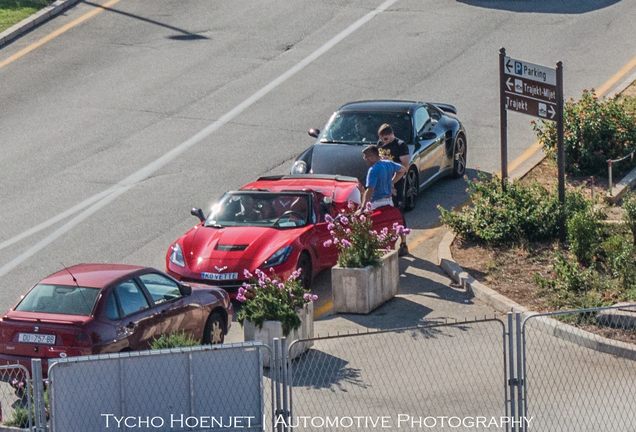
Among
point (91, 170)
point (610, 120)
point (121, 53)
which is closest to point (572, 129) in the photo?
point (610, 120)

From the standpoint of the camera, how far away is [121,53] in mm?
25266

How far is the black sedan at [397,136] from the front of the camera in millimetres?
16938

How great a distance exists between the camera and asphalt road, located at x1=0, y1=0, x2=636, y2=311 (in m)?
17.1

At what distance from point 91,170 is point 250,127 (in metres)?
3.57

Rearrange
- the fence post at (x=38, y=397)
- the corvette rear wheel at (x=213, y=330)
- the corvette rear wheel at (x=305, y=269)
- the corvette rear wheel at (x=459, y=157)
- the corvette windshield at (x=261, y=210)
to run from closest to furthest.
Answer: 1. the fence post at (x=38, y=397)
2. the corvette rear wheel at (x=213, y=330)
3. the corvette rear wheel at (x=305, y=269)
4. the corvette windshield at (x=261, y=210)
5. the corvette rear wheel at (x=459, y=157)

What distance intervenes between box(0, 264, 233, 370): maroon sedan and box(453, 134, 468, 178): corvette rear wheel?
7.95 m

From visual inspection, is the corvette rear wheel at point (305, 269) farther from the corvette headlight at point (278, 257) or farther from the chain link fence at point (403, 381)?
the chain link fence at point (403, 381)

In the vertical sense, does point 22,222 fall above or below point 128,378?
below

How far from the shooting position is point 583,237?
13320 mm

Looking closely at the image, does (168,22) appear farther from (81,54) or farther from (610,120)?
(610,120)

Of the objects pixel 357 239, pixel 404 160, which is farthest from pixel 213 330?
pixel 404 160

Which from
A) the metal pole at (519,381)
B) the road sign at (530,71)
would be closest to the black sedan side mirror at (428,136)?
the road sign at (530,71)

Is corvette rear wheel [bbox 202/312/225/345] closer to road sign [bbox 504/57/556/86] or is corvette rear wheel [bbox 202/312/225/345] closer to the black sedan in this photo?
the black sedan

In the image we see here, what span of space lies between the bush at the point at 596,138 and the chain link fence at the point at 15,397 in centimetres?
1011
